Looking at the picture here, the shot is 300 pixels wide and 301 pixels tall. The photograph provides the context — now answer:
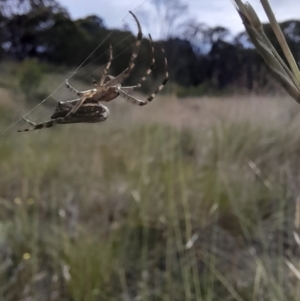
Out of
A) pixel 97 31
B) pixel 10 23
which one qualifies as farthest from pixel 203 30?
pixel 10 23

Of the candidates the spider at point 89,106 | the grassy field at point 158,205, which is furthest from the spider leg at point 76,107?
the grassy field at point 158,205

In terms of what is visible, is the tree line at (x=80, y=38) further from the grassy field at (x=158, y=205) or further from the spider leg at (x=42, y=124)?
the grassy field at (x=158, y=205)

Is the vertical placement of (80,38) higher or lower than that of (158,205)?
higher

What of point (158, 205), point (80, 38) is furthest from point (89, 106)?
point (158, 205)

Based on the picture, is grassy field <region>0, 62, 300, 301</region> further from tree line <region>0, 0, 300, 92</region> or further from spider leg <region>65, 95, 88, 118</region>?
spider leg <region>65, 95, 88, 118</region>

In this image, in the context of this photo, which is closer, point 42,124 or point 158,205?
point 42,124

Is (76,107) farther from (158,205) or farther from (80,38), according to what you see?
(158,205)

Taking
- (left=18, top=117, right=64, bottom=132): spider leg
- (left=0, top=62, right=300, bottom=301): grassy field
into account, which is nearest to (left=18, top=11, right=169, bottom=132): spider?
(left=18, top=117, right=64, bottom=132): spider leg

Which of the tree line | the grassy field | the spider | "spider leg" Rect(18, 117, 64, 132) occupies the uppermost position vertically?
the spider
